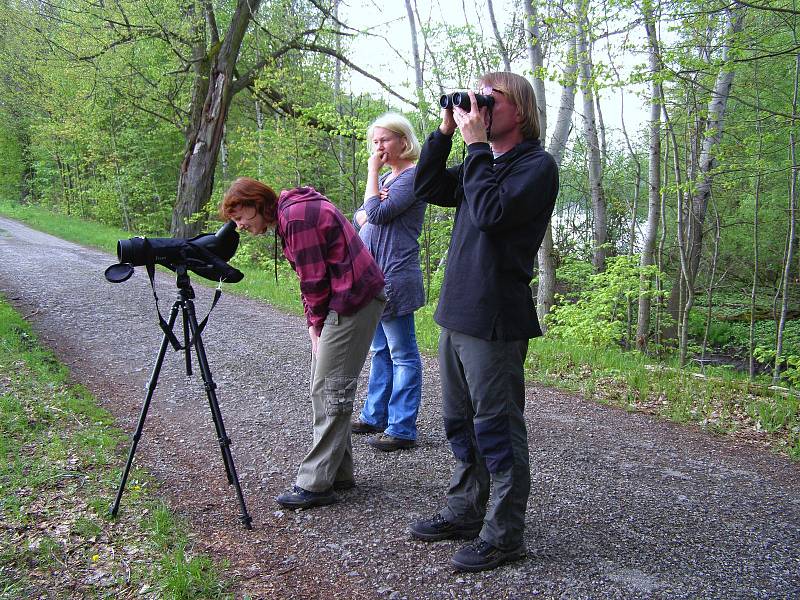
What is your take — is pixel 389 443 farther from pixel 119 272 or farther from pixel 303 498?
pixel 119 272

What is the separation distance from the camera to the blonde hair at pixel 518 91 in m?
2.34

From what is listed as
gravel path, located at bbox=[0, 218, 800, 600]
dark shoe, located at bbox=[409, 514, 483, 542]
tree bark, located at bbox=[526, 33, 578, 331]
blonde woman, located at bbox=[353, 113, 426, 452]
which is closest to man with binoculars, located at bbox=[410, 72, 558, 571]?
dark shoe, located at bbox=[409, 514, 483, 542]

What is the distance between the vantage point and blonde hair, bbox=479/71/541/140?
234 cm

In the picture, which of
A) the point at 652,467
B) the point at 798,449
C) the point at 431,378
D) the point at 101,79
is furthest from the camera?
the point at 101,79

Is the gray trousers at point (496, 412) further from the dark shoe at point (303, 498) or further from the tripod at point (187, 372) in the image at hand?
the tripod at point (187, 372)

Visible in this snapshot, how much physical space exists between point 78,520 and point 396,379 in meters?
1.90

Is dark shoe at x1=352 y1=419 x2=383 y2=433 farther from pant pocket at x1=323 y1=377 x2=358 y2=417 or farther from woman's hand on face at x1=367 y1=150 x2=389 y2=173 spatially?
woman's hand on face at x1=367 y1=150 x2=389 y2=173

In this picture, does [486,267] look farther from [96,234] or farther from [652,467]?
[96,234]

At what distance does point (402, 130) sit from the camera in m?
3.57

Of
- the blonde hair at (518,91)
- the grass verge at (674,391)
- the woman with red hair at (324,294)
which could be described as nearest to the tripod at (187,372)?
the woman with red hair at (324,294)

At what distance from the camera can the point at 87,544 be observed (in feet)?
9.12

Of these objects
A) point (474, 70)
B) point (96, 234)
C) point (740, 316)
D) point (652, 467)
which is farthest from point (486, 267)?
→ point (96, 234)

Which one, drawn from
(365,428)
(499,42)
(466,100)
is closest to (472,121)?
(466,100)

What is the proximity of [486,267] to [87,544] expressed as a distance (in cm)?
227
